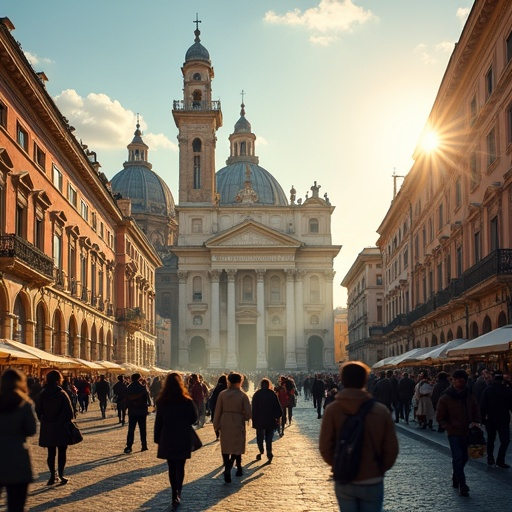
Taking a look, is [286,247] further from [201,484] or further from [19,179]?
[201,484]

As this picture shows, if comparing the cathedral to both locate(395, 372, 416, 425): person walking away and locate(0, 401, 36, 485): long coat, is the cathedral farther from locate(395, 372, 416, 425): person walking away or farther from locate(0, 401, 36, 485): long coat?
locate(0, 401, 36, 485): long coat

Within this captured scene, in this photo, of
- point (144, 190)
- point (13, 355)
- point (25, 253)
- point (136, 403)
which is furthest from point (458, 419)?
point (144, 190)

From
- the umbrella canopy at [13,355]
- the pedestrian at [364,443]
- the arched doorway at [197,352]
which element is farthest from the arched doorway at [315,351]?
the pedestrian at [364,443]

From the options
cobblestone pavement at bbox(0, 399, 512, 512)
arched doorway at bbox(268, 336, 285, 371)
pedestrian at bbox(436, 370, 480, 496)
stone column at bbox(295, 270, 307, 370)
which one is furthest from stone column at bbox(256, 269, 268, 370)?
pedestrian at bbox(436, 370, 480, 496)

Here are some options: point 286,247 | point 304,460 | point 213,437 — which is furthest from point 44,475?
point 286,247

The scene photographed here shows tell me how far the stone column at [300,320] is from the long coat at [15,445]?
79.5 meters

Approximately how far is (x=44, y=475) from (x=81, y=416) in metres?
19.3

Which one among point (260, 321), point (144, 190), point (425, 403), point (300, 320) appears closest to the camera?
point (425, 403)

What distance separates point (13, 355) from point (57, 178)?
1716cm

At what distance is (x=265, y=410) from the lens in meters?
15.9

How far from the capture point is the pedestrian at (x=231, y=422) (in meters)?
13.1

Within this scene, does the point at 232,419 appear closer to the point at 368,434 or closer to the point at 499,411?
the point at 499,411

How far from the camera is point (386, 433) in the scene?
251 inches

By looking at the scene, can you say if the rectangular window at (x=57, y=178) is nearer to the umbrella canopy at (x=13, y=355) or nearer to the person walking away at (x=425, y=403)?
the umbrella canopy at (x=13, y=355)
